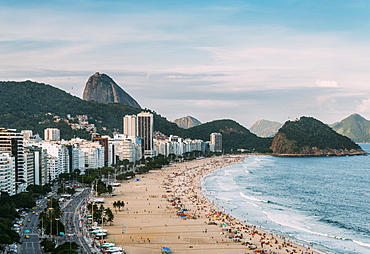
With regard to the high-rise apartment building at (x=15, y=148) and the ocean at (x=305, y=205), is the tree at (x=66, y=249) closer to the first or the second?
the ocean at (x=305, y=205)

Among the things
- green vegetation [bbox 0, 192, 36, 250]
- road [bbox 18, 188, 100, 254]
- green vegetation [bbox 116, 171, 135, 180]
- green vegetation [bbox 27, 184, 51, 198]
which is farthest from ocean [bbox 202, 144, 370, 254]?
green vegetation [bbox 0, 192, 36, 250]

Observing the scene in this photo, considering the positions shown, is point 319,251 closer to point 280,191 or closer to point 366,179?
point 280,191

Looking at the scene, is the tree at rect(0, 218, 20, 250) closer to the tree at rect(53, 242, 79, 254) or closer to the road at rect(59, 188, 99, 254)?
the tree at rect(53, 242, 79, 254)

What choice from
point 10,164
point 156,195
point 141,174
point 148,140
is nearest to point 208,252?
point 10,164

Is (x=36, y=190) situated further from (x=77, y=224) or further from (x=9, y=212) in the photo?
(x=77, y=224)

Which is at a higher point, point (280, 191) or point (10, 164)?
point (10, 164)

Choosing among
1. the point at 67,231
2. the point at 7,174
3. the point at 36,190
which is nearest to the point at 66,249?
the point at 67,231

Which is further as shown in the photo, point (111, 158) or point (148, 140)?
point (148, 140)
